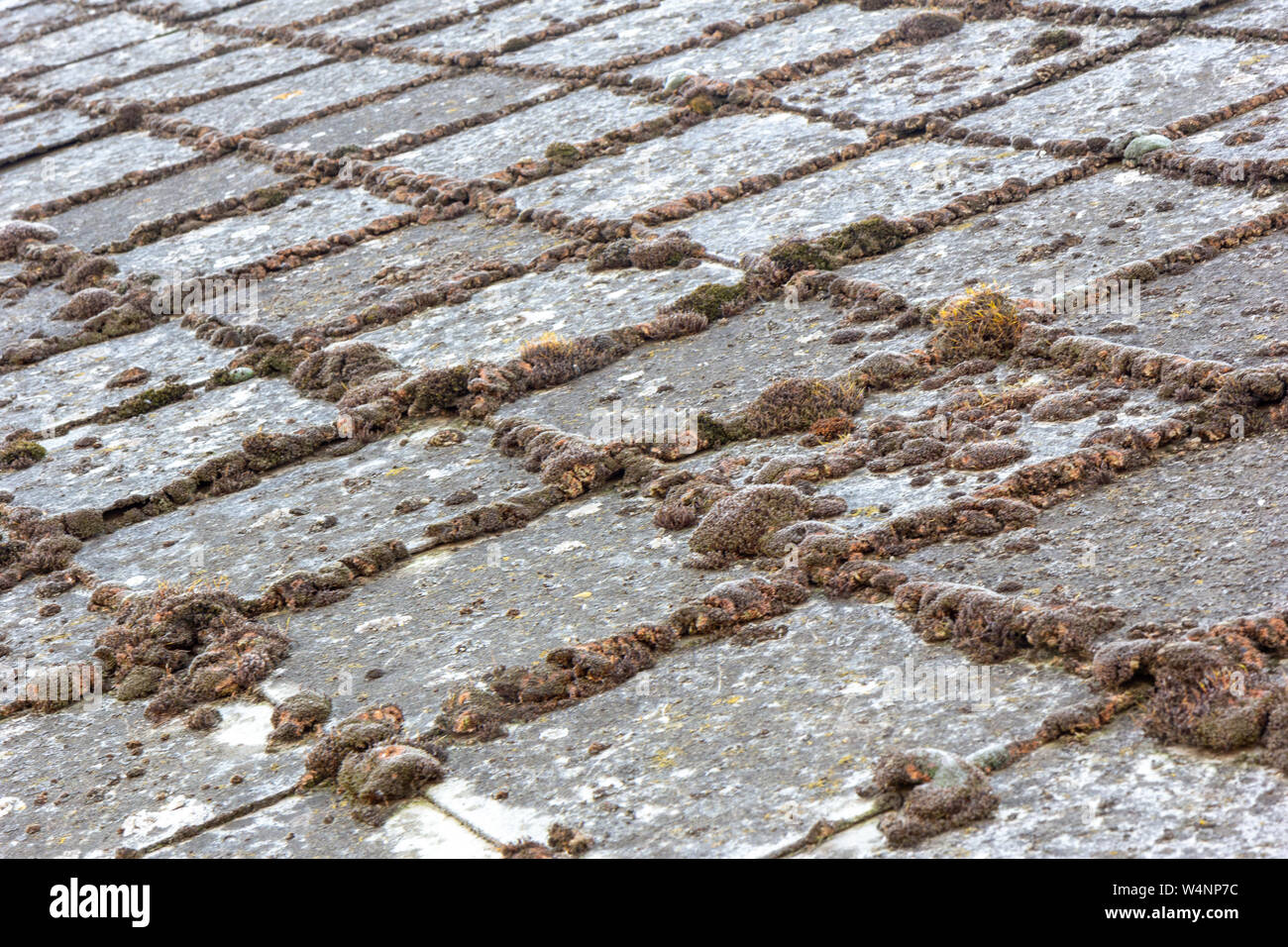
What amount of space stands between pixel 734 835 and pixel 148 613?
1.91m

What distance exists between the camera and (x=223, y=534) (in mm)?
4094

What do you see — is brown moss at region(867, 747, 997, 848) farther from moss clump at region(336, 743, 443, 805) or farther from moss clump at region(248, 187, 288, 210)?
moss clump at region(248, 187, 288, 210)

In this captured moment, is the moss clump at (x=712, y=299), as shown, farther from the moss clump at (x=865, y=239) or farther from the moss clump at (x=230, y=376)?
the moss clump at (x=230, y=376)

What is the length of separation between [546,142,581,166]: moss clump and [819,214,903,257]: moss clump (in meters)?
1.90

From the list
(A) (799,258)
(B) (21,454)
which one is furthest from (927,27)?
(B) (21,454)

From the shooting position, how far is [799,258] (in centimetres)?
500

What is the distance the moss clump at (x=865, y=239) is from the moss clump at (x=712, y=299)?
0.40m

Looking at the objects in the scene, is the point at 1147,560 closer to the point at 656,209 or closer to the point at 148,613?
the point at 148,613

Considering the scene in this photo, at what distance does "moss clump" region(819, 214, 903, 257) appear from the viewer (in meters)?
5.04

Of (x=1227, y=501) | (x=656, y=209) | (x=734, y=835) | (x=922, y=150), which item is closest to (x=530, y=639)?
(x=734, y=835)

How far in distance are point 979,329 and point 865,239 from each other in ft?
3.41

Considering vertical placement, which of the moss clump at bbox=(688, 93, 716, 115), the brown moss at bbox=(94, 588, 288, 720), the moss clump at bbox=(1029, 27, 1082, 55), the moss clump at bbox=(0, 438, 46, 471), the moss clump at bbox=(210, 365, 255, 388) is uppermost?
the moss clump at bbox=(1029, 27, 1082, 55)

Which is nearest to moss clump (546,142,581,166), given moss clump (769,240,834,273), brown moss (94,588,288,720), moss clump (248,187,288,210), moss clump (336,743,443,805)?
moss clump (248,187,288,210)

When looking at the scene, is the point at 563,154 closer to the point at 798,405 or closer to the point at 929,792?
the point at 798,405
